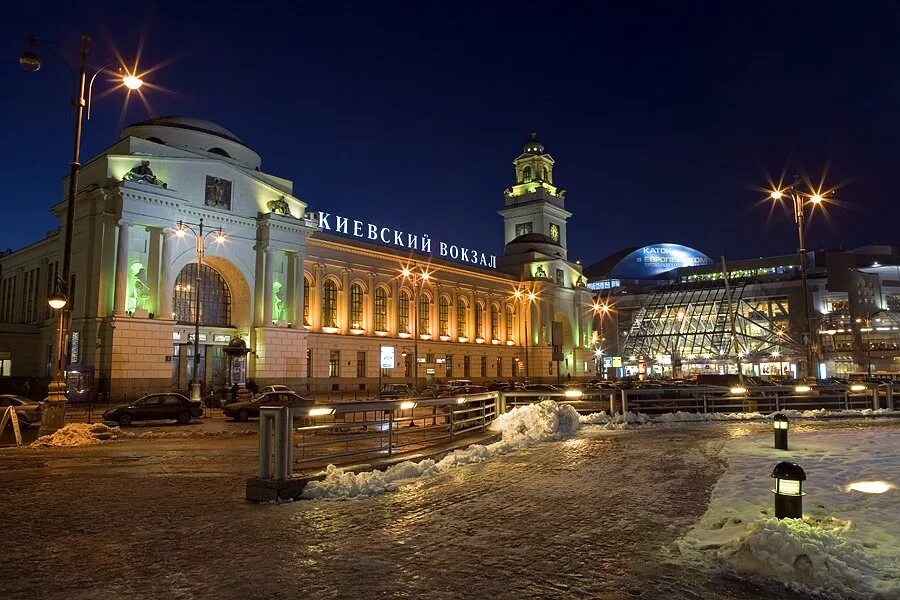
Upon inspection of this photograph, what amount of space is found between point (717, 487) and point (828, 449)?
656 centimetres

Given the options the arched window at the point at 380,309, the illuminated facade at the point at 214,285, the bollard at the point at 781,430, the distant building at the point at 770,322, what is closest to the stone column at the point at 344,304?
the illuminated facade at the point at 214,285

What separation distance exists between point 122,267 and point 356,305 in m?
24.6

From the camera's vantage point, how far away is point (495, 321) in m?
83.7

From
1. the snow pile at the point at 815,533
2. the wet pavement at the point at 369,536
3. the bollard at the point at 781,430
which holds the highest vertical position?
the bollard at the point at 781,430

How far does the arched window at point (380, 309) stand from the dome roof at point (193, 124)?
20178mm

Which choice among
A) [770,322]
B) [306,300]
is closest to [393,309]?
[306,300]

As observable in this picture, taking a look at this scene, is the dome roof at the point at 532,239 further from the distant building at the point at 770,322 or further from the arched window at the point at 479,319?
the distant building at the point at 770,322

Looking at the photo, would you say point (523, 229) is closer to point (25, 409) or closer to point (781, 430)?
point (25, 409)

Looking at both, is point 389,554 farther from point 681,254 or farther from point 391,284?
point 681,254

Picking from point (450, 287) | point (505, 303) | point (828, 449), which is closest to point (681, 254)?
point (505, 303)

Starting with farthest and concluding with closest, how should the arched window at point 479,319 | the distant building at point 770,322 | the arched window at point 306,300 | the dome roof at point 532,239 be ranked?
the dome roof at point 532,239 < the distant building at point 770,322 < the arched window at point 479,319 < the arched window at point 306,300

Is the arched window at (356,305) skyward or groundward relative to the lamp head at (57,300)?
skyward

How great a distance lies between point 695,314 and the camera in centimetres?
9525

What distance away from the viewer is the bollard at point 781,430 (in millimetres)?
15496
